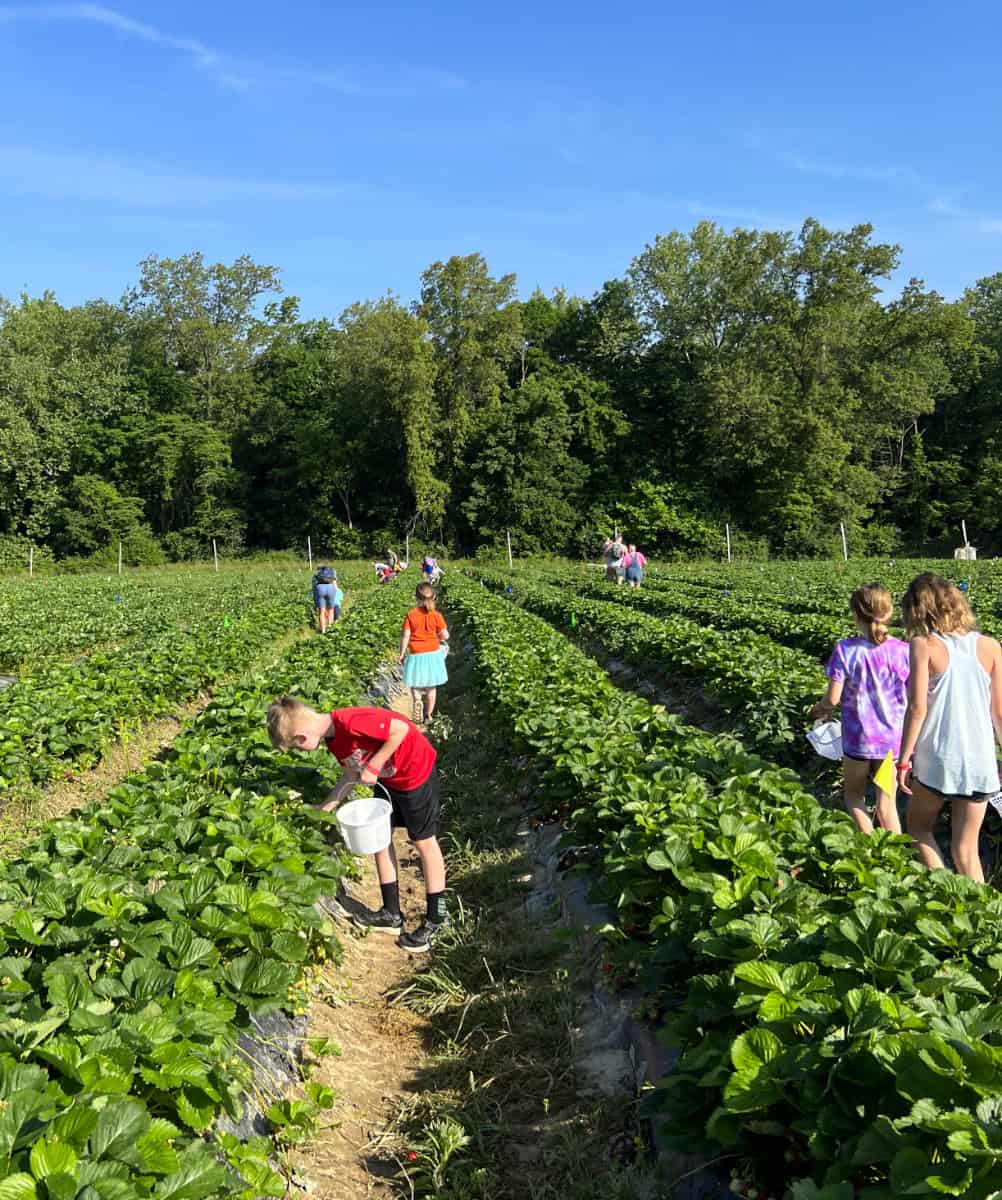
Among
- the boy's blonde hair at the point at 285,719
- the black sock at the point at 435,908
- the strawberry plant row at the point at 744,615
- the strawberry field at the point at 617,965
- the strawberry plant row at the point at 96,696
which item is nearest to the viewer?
the strawberry field at the point at 617,965

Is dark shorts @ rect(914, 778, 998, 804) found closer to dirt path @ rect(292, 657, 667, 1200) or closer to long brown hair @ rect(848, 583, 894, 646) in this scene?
long brown hair @ rect(848, 583, 894, 646)

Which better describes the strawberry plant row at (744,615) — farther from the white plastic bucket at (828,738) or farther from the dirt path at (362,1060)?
the dirt path at (362,1060)

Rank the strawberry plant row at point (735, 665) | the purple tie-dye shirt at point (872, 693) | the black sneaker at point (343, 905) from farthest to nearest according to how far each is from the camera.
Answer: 1. the strawberry plant row at point (735, 665)
2. the black sneaker at point (343, 905)
3. the purple tie-dye shirt at point (872, 693)

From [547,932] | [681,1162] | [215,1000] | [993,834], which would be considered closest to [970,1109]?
[681,1162]

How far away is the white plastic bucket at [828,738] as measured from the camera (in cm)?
530

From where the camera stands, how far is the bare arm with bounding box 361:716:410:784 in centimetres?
464

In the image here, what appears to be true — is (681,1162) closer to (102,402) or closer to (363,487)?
(363,487)

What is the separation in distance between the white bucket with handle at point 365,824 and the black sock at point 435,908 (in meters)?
0.87

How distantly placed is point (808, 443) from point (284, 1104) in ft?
150

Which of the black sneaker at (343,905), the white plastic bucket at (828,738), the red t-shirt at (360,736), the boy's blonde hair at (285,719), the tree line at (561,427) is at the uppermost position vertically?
the tree line at (561,427)

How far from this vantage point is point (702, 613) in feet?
51.9

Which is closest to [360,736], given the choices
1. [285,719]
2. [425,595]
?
[285,719]

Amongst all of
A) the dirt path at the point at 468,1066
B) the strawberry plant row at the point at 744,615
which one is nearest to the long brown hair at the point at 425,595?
the dirt path at the point at 468,1066

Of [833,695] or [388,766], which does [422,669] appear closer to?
[388,766]
